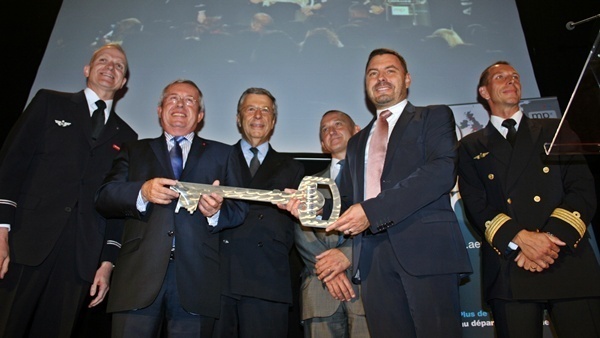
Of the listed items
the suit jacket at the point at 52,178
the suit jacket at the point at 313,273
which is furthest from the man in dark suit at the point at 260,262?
the suit jacket at the point at 52,178

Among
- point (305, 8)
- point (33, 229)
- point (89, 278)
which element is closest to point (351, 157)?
point (89, 278)

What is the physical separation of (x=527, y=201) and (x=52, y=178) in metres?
2.53

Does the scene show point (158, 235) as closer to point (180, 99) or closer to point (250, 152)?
point (180, 99)

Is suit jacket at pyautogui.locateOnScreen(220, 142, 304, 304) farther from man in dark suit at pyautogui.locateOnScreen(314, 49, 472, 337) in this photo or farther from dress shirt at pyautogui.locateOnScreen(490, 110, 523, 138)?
dress shirt at pyautogui.locateOnScreen(490, 110, 523, 138)

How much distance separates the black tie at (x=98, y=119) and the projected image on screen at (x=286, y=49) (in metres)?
0.76

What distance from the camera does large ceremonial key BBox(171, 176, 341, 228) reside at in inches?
83.6

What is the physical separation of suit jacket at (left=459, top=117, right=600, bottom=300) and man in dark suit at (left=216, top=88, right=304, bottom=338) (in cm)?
107

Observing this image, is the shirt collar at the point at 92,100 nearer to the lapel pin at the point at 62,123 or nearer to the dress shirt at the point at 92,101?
the dress shirt at the point at 92,101

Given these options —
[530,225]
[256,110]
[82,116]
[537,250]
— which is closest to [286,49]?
[256,110]

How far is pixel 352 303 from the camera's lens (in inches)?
109

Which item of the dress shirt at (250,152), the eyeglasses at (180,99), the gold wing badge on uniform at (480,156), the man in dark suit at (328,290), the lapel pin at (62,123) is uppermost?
the eyeglasses at (180,99)

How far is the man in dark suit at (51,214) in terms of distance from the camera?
2.35 metres

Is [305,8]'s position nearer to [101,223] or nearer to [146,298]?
[101,223]

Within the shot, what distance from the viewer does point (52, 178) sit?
2.58 metres
